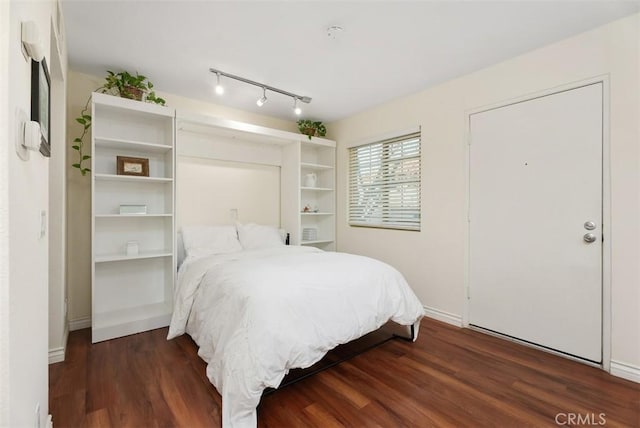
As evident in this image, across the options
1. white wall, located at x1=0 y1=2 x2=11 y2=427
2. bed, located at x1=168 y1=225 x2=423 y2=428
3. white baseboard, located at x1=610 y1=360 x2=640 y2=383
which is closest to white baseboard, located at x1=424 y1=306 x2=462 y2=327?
bed, located at x1=168 y1=225 x2=423 y2=428

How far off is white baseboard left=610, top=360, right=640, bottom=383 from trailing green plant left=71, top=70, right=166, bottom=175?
4.29m

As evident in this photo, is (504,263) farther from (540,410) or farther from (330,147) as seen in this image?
(330,147)

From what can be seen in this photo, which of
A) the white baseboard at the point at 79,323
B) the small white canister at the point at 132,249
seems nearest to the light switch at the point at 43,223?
the small white canister at the point at 132,249

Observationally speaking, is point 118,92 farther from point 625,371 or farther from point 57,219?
point 625,371

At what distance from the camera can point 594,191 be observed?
7.23 feet

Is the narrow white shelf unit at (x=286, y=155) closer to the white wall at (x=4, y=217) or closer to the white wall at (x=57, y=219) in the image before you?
the white wall at (x=57, y=219)

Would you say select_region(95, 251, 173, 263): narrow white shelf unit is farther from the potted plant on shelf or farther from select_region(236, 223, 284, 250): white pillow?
the potted plant on shelf

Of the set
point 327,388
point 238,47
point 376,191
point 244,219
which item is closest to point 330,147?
point 376,191

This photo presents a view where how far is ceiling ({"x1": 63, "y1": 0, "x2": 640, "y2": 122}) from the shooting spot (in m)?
1.97

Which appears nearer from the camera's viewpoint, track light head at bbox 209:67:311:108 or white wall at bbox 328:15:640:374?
white wall at bbox 328:15:640:374

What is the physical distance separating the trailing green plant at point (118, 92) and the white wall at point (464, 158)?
8.03 feet

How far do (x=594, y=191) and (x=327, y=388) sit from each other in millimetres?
2384

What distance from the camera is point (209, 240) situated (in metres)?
3.21

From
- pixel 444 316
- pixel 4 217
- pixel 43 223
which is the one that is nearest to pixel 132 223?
pixel 43 223
